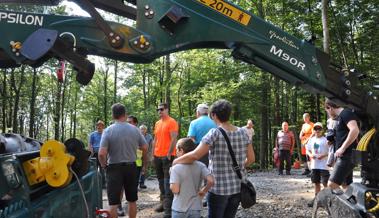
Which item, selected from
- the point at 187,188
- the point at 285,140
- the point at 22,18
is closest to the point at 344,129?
the point at 187,188

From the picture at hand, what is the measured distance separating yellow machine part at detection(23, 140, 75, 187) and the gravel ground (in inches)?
184

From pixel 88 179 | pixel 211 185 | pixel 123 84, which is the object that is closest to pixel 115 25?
pixel 88 179

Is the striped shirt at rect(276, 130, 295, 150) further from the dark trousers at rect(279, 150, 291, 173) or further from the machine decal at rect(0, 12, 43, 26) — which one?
the machine decal at rect(0, 12, 43, 26)

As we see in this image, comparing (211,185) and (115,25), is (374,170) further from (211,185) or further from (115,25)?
(115,25)

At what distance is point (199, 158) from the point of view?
4.68 meters

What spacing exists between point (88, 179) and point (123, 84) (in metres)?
38.7

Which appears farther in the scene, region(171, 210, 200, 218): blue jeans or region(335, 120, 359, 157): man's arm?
region(335, 120, 359, 157): man's arm

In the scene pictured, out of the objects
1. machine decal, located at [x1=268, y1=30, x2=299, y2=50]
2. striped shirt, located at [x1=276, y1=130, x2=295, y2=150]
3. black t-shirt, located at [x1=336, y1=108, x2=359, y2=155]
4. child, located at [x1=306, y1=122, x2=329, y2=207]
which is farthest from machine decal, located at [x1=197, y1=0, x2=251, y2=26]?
striped shirt, located at [x1=276, y1=130, x2=295, y2=150]

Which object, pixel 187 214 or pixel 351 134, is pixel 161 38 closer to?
pixel 187 214

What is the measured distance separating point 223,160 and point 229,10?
1.68 metres

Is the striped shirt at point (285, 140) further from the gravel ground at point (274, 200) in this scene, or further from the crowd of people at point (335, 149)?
the crowd of people at point (335, 149)

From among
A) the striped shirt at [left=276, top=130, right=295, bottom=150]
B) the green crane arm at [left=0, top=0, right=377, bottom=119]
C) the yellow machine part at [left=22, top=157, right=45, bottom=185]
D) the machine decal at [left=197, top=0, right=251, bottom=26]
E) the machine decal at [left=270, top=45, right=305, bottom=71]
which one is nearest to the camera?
the yellow machine part at [left=22, top=157, right=45, bottom=185]

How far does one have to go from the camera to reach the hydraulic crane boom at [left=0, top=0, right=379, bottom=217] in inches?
139

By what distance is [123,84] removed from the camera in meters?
42.5
